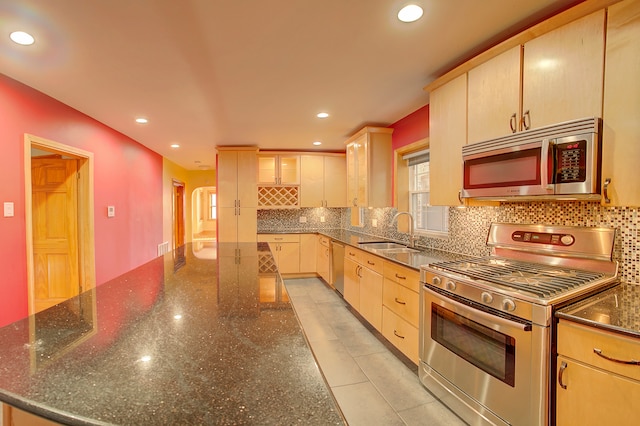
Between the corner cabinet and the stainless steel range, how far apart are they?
364 cm

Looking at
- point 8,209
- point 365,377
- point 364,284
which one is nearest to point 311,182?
point 364,284

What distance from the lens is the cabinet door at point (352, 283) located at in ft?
11.3

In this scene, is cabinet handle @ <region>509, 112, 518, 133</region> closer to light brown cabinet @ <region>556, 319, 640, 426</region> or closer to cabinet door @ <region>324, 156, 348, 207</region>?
light brown cabinet @ <region>556, 319, 640, 426</region>

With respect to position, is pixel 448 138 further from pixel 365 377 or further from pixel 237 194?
pixel 237 194

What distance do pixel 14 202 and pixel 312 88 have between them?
268 cm

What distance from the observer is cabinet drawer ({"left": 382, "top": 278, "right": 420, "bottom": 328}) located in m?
2.25

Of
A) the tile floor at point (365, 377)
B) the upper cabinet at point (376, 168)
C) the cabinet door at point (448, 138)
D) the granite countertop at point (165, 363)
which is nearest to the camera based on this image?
the granite countertop at point (165, 363)

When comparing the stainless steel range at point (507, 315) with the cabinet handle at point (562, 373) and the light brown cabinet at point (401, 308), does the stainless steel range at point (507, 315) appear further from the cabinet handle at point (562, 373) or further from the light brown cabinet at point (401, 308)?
the light brown cabinet at point (401, 308)

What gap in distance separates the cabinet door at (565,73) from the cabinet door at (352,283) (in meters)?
2.28

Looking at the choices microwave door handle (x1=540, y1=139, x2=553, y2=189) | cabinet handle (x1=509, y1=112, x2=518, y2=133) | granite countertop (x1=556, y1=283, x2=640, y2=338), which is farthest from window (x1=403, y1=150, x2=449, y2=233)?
granite countertop (x1=556, y1=283, x2=640, y2=338)

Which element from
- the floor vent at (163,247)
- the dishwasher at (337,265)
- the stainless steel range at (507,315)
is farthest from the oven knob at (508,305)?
the floor vent at (163,247)

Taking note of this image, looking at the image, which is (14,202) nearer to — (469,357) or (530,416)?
(469,357)

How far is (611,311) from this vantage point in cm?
124

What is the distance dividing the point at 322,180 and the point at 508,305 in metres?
4.17
